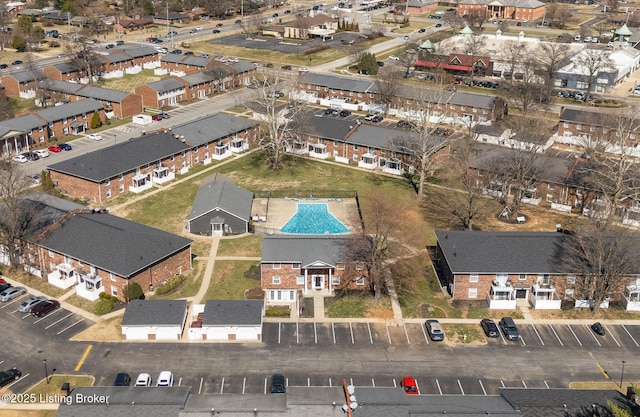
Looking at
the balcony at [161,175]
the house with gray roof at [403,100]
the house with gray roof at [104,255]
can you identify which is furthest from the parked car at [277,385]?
the house with gray roof at [403,100]

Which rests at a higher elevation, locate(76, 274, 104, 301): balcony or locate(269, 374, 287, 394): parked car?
locate(76, 274, 104, 301): balcony

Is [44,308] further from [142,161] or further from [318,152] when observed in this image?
[318,152]

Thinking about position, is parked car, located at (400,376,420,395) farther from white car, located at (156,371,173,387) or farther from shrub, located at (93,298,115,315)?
shrub, located at (93,298,115,315)

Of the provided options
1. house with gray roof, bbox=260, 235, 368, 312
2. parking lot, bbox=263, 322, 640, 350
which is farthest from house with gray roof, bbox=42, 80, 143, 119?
parking lot, bbox=263, 322, 640, 350

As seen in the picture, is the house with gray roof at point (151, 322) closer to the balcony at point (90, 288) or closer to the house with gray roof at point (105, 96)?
the balcony at point (90, 288)

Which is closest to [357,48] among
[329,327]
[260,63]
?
[260,63]

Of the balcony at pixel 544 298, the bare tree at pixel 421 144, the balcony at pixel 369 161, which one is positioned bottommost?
the balcony at pixel 544 298
